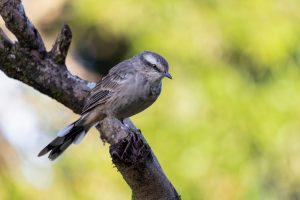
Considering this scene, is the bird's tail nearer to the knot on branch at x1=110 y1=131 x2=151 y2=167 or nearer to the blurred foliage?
the blurred foliage

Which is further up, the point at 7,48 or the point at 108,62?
the point at 108,62

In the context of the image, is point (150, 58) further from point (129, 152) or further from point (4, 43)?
point (129, 152)

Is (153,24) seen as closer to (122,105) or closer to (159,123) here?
(159,123)

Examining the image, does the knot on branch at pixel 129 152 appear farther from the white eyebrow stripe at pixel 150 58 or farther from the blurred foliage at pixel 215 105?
the blurred foliage at pixel 215 105

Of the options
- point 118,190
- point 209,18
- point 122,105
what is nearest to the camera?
point 122,105

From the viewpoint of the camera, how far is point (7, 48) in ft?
18.6

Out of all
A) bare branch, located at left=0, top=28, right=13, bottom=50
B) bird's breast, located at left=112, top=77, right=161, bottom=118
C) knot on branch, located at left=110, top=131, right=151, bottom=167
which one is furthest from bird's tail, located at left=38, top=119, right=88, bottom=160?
knot on branch, located at left=110, top=131, right=151, bottom=167

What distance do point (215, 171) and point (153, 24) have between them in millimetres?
1413

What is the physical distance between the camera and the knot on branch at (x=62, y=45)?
563cm

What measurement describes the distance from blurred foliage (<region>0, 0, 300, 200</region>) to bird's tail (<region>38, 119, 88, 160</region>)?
64cm

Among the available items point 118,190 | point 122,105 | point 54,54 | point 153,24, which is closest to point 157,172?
point 122,105

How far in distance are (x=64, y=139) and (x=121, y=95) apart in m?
0.65

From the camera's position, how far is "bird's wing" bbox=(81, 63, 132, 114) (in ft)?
18.7

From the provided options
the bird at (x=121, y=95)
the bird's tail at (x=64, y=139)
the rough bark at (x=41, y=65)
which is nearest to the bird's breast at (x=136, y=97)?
the bird at (x=121, y=95)
